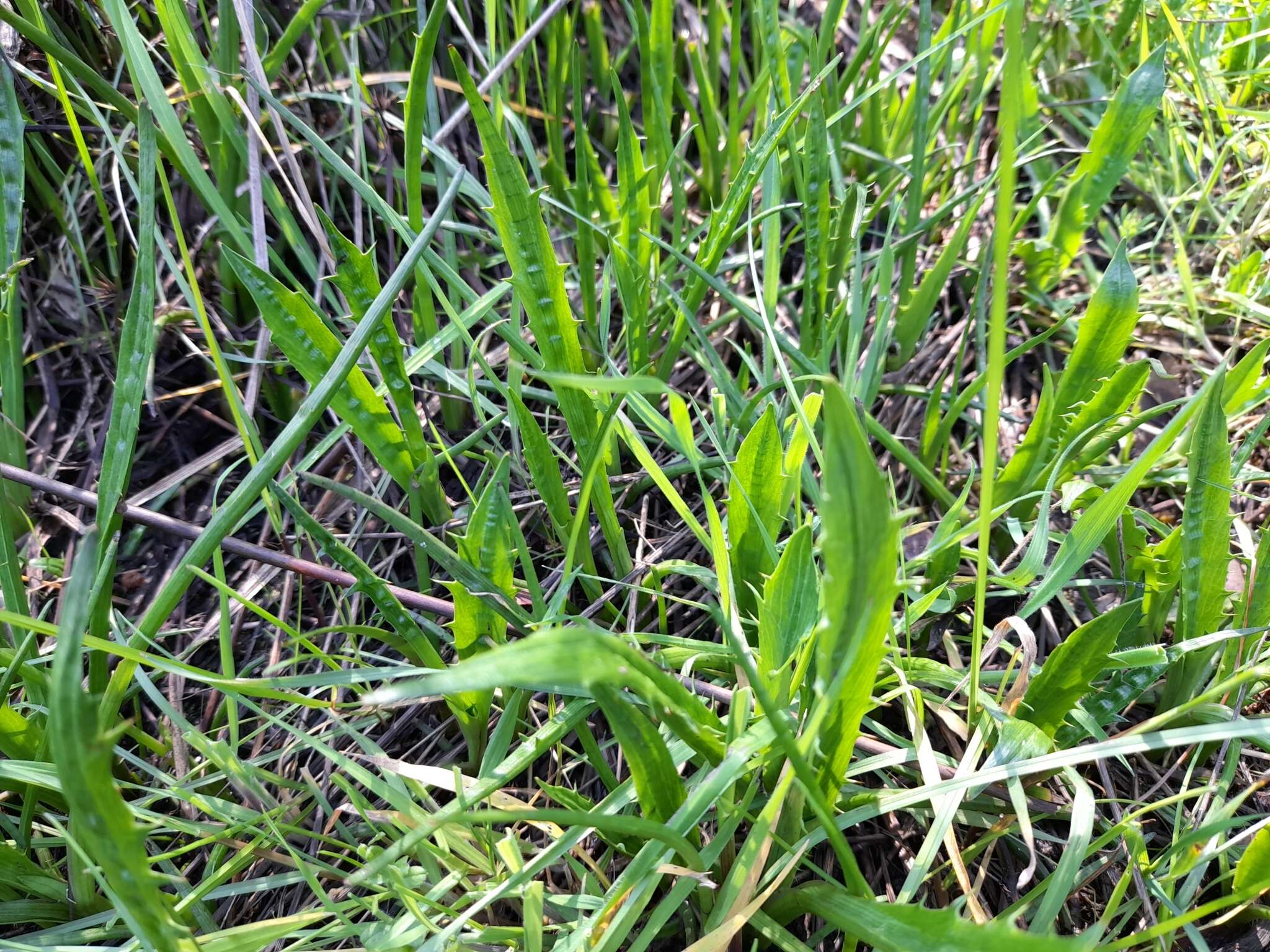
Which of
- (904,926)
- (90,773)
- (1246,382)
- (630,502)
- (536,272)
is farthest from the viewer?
(630,502)

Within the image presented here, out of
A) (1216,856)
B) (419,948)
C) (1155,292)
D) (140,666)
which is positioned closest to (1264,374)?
(1155,292)

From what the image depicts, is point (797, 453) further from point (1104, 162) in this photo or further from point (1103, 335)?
point (1104, 162)

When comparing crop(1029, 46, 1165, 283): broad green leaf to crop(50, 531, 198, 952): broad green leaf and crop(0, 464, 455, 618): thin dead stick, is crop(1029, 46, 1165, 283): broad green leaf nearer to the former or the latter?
crop(0, 464, 455, 618): thin dead stick

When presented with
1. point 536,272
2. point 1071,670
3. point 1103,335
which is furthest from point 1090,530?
point 536,272

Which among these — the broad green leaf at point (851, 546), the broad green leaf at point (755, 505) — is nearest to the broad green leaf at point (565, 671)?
the broad green leaf at point (851, 546)

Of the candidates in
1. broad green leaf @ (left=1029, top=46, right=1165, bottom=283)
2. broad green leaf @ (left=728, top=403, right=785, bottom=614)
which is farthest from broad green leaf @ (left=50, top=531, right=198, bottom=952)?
broad green leaf @ (left=1029, top=46, right=1165, bottom=283)

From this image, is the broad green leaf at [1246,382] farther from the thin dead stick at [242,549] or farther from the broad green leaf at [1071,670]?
the thin dead stick at [242,549]
